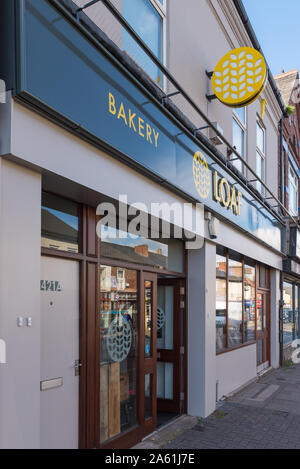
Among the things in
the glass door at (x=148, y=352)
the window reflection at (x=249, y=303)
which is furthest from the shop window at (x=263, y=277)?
the glass door at (x=148, y=352)

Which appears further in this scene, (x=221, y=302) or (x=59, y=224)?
(x=221, y=302)

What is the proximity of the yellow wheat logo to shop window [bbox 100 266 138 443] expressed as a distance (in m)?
1.80

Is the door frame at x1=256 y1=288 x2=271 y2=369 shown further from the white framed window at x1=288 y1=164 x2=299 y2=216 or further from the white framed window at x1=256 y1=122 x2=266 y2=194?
the white framed window at x1=288 y1=164 x2=299 y2=216

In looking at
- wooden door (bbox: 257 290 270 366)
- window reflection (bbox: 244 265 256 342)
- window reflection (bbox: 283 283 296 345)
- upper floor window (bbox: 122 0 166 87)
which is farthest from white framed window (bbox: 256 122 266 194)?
upper floor window (bbox: 122 0 166 87)

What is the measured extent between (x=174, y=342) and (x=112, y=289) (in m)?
2.32

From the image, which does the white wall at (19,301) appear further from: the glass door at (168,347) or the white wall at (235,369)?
the white wall at (235,369)

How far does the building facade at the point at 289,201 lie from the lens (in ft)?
44.2

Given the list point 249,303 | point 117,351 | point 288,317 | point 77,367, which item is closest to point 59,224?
point 77,367

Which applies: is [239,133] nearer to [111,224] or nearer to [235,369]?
[235,369]

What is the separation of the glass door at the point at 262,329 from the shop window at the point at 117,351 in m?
6.55

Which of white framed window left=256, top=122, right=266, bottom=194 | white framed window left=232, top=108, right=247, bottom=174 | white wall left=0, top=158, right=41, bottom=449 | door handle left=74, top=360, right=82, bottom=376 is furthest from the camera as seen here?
white framed window left=256, top=122, right=266, bottom=194

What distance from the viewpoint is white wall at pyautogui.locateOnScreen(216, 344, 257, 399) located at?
8062 millimetres

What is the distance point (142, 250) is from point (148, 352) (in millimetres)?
1371

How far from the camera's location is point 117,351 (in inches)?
204
